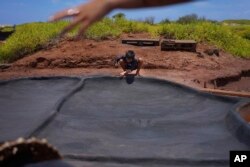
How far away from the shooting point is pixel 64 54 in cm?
1220

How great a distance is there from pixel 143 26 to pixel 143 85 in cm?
644

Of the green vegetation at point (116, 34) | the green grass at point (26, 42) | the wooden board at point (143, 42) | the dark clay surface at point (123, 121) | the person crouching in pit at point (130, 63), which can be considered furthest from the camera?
the green vegetation at point (116, 34)

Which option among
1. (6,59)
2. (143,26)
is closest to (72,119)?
(6,59)

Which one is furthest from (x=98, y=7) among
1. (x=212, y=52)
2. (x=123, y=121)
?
(x=212, y=52)

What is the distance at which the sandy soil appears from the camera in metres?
10.8

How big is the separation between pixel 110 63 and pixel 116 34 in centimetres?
260

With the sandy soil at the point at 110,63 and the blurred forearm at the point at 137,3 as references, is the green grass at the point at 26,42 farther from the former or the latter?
the blurred forearm at the point at 137,3

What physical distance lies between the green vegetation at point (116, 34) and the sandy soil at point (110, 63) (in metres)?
0.88

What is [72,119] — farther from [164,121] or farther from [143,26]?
[143,26]

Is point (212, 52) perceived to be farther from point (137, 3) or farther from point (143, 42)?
point (137, 3)

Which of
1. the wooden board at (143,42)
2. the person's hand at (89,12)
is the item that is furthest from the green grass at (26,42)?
the person's hand at (89,12)

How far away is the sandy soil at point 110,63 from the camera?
10797mm

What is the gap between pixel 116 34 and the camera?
13.9m

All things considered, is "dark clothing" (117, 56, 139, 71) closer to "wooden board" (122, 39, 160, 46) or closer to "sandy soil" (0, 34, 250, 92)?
"sandy soil" (0, 34, 250, 92)
